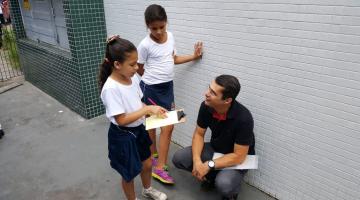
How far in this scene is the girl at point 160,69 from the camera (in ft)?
9.76

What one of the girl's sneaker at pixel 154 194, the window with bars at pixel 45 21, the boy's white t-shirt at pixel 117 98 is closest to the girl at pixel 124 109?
the boy's white t-shirt at pixel 117 98

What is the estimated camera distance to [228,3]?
2754 mm

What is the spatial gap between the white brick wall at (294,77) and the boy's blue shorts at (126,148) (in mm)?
1048

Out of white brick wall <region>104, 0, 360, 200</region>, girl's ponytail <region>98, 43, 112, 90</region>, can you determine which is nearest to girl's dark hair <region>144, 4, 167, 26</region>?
white brick wall <region>104, 0, 360, 200</region>

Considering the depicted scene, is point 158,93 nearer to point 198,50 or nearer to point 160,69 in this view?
point 160,69

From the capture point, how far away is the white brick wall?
219 cm

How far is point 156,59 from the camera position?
302cm

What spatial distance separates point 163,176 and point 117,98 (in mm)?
1257

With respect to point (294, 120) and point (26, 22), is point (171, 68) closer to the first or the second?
point (294, 120)

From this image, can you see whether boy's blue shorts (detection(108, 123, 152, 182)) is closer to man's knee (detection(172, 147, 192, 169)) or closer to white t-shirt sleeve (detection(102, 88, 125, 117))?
white t-shirt sleeve (detection(102, 88, 125, 117))

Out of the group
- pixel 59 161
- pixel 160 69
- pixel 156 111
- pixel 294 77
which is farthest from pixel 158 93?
pixel 59 161

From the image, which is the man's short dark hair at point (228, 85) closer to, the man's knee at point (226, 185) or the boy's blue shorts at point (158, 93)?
the man's knee at point (226, 185)

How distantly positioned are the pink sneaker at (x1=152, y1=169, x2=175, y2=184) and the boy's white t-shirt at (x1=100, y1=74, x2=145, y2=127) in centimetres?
106

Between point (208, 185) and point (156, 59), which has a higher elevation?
point (156, 59)
